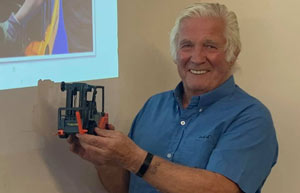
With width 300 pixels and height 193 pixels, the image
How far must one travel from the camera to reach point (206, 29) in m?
1.51

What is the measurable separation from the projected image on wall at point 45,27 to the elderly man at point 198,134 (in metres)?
0.34

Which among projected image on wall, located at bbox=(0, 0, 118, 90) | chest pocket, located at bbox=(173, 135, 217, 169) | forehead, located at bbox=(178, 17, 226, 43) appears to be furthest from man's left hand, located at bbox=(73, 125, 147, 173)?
A: forehead, located at bbox=(178, 17, 226, 43)

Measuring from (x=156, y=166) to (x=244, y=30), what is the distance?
2.97ft

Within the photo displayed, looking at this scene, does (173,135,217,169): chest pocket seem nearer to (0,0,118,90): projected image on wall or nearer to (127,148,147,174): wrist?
(127,148,147,174): wrist

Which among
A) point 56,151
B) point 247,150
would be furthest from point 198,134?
point 56,151

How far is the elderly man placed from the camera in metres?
1.29

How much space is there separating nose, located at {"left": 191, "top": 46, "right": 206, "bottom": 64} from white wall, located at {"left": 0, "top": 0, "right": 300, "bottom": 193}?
0.39 metres

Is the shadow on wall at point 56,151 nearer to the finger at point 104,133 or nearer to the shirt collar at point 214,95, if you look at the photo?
the finger at point 104,133

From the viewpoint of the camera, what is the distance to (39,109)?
4.98 ft

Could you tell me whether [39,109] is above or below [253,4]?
below

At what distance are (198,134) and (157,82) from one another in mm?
580

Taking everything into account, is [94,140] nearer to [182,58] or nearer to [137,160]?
[137,160]

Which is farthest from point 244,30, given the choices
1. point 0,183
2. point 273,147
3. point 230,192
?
point 0,183

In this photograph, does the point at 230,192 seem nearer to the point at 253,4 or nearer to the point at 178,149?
the point at 178,149
